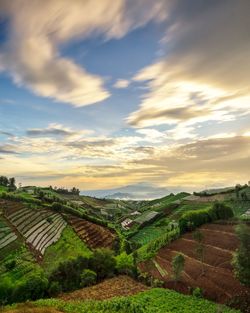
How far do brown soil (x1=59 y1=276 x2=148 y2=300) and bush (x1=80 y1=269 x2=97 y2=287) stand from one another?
2.11 meters

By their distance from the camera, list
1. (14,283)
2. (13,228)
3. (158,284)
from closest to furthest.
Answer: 1. (14,283)
2. (158,284)
3. (13,228)

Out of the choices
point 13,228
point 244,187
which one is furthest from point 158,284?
point 244,187

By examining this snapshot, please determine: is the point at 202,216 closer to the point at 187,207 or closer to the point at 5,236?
the point at 187,207

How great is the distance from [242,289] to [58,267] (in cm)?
3449

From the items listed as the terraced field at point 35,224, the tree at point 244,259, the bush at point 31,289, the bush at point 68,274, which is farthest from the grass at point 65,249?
the tree at point 244,259

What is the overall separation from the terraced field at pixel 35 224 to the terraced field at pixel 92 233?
5231mm

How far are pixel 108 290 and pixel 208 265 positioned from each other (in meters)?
23.4

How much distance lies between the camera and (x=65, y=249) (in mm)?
105938

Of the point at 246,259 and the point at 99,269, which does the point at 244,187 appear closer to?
the point at 99,269

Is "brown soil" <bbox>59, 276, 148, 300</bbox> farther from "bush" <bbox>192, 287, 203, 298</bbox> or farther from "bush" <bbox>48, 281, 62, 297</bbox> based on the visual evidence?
"bush" <bbox>192, 287, 203, 298</bbox>

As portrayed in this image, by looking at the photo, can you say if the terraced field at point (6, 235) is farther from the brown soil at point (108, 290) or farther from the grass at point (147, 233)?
the grass at point (147, 233)

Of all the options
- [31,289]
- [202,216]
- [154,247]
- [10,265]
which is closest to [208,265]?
[154,247]

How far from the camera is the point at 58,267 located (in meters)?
78.3

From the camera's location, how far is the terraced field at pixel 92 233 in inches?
4970
